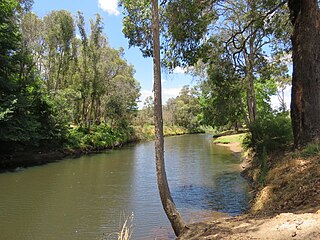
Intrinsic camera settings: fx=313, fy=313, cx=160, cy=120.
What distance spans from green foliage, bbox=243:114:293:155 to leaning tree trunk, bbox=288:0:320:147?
11.8 ft

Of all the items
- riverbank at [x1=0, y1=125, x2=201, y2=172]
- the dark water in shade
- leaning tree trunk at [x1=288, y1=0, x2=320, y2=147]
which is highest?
leaning tree trunk at [x1=288, y1=0, x2=320, y2=147]

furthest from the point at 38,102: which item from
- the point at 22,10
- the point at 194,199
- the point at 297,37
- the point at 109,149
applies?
the point at 297,37

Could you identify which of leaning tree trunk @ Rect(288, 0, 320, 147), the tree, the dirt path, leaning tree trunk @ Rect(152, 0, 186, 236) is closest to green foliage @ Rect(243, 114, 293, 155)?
leaning tree trunk @ Rect(288, 0, 320, 147)

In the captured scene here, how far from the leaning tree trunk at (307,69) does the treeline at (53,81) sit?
17784 millimetres

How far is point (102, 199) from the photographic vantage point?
13250 mm

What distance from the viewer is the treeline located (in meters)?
→ 23.2

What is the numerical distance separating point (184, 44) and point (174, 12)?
134 centimetres

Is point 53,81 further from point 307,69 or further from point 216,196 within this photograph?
point 307,69

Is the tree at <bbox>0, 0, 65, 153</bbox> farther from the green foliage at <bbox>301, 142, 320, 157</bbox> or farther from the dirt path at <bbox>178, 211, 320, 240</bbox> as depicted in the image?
the green foliage at <bbox>301, 142, 320, 157</bbox>

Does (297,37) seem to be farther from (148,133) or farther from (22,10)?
(148,133)

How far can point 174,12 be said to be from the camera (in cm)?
1055

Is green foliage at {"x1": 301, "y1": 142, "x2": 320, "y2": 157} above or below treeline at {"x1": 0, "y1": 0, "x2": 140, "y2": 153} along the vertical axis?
below

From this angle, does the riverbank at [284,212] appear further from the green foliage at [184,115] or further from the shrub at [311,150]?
the green foliage at [184,115]

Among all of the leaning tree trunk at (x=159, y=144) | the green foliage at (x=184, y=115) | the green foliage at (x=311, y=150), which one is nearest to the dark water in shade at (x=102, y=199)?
the leaning tree trunk at (x=159, y=144)
